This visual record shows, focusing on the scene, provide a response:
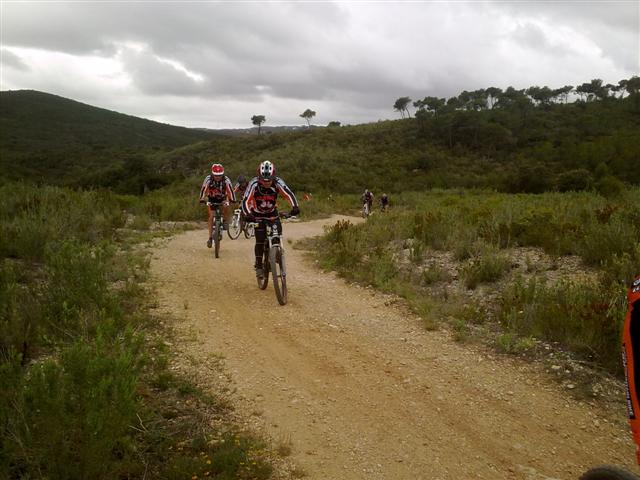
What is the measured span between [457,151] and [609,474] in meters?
54.7

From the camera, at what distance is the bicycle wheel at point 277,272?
7.41 metres

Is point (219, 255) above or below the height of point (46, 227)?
below

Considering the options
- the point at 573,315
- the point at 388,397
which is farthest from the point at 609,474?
the point at 573,315

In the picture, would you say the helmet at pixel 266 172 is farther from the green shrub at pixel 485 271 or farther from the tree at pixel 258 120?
the tree at pixel 258 120

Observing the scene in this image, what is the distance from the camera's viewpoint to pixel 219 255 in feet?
37.2

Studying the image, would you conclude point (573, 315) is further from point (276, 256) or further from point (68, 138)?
point (68, 138)

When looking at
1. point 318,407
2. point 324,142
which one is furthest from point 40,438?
point 324,142

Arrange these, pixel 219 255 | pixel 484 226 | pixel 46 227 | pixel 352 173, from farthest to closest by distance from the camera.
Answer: pixel 352 173 < pixel 219 255 < pixel 484 226 < pixel 46 227

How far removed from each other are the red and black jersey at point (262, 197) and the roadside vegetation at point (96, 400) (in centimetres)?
220

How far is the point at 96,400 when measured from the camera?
2797 mm

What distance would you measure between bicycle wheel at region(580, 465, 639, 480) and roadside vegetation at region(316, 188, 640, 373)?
9.27ft

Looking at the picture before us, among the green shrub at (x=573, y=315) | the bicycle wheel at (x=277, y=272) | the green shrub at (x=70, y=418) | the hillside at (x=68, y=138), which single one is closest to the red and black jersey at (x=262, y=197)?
the bicycle wheel at (x=277, y=272)

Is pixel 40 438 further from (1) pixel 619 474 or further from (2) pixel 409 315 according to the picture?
(2) pixel 409 315

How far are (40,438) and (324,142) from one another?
201 feet
